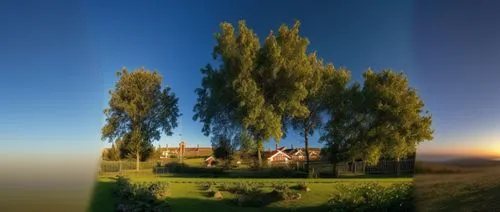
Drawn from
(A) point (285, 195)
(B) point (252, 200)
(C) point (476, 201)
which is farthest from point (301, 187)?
(C) point (476, 201)

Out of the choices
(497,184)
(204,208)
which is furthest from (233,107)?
(497,184)

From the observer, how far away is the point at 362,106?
19.6m

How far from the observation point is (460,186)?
8039 millimetres

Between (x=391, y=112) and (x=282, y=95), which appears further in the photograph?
(x=282, y=95)

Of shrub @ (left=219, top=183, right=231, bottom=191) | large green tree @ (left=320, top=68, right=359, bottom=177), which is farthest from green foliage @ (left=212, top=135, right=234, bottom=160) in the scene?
shrub @ (left=219, top=183, right=231, bottom=191)

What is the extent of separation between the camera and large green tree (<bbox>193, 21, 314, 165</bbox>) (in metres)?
24.2

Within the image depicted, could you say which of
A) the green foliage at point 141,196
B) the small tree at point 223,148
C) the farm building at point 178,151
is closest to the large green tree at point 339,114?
the small tree at point 223,148

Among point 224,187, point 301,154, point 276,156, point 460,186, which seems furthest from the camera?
point 276,156

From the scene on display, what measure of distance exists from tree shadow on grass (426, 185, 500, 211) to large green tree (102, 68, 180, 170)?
7356 millimetres

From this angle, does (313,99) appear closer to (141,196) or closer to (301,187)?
(301,187)

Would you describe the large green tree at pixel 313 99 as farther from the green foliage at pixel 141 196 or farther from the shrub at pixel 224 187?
the green foliage at pixel 141 196

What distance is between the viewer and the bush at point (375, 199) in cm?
951

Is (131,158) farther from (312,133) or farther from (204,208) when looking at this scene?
(312,133)

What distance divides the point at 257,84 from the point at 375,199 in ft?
52.9
